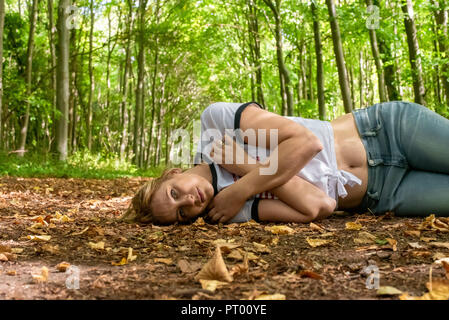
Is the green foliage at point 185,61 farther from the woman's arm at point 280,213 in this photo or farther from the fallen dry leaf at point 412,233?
the fallen dry leaf at point 412,233

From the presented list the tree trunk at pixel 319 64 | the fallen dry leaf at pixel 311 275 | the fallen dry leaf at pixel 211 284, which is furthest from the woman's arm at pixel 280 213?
the tree trunk at pixel 319 64

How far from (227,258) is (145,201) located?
1274mm

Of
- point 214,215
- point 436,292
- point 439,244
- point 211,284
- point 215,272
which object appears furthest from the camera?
point 214,215

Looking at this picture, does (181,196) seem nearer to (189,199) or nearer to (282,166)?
(189,199)

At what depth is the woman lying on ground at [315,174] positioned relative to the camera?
3131mm

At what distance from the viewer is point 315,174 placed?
3287 millimetres

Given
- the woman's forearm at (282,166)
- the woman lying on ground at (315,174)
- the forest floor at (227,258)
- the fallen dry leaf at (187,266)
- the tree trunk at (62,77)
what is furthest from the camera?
the tree trunk at (62,77)

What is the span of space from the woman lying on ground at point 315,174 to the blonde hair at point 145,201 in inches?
0.4

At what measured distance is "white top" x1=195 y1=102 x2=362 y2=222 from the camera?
3270 mm

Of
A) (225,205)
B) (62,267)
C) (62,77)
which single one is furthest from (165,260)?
(62,77)

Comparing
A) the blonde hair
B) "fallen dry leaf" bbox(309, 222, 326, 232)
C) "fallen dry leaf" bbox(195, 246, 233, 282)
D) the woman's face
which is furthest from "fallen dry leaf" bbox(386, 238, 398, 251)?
the blonde hair
